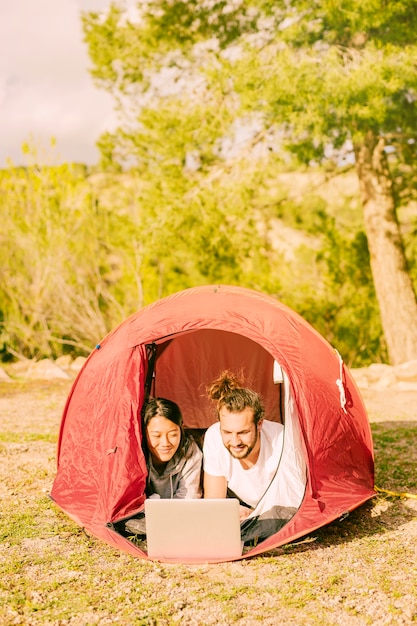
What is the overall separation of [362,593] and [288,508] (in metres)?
0.80

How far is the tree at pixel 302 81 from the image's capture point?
7.85 meters

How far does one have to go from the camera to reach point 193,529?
11.3 feet

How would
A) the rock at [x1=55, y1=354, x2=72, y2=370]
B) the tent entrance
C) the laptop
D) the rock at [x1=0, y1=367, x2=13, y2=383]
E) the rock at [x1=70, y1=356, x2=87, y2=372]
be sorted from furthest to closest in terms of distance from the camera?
the rock at [x1=55, y1=354, x2=72, y2=370] < the rock at [x1=70, y1=356, x2=87, y2=372] < the rock at [x1=0, y1=367, x2=13, y2=383] < the tent entrance < the laptop

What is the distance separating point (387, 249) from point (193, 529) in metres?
7.25

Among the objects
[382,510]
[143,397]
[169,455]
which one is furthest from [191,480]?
[382,510]

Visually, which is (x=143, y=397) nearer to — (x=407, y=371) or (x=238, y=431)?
(x=238, y=431)

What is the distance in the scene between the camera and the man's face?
12.4 feet

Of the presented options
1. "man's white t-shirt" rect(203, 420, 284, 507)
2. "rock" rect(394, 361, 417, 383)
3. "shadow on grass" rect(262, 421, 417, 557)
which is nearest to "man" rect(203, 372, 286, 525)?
"man's white t-shirt" rect(203, 420, 284, 507)

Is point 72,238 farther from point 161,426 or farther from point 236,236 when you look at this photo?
point 161,426

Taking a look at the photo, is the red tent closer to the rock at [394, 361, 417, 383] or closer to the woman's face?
the woman's face

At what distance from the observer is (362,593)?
3154 millimetres

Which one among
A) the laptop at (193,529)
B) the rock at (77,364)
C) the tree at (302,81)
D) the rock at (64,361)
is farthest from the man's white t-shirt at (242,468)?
the rock at (64,361)

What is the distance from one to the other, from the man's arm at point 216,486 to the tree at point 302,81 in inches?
205

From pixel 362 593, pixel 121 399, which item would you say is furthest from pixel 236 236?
pixel 362 593
